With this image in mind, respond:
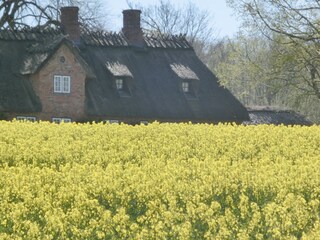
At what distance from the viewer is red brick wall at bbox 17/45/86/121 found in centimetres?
4906

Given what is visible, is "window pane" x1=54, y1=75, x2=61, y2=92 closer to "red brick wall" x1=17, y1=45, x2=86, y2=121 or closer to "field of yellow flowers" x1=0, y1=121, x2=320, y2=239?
"red brick wall" x1=17, y1=45, x2=86, y2=121

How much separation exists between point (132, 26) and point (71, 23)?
387cm

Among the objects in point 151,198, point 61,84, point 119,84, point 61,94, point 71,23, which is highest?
point 71,23

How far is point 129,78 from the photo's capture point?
173 feet

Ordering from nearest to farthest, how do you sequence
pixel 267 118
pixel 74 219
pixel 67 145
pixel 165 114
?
pixel 74 219 → pixel 67 145 → pixel 165 114 → pixel 267 118

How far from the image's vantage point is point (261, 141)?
24531 mm

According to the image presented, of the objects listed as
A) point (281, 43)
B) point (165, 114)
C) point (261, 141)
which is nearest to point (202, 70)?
point (165, 114)

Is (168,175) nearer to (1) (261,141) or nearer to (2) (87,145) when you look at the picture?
(2) (87,145)

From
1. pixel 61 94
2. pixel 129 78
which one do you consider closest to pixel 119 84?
pixel 129 78

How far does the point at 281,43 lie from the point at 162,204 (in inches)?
1370

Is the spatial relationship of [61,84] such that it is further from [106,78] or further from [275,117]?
[275,117]

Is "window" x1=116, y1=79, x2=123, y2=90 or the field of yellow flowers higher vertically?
"window" x1=116, y1=79, x2=123, y2=90

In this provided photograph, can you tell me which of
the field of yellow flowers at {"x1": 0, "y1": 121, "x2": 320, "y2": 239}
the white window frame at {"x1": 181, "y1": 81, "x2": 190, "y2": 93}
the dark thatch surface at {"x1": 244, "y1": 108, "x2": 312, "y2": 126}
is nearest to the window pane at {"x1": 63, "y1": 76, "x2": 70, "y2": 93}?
the white window frame at {"x1": 181, "y1": 81, "x2": 190, "y2": 93}

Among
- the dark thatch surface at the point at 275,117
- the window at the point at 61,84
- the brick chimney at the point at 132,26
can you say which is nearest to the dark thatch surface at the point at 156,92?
the brick chimney at the point at 132,26
